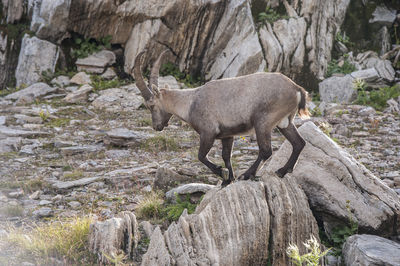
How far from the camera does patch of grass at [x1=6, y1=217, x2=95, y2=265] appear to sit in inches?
244

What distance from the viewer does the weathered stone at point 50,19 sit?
17984 millimetres

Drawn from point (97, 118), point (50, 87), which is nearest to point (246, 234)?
point (97, 118)

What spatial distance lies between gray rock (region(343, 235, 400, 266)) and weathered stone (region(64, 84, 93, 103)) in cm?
1311

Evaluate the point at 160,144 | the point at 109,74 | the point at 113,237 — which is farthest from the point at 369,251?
the point at 109,74

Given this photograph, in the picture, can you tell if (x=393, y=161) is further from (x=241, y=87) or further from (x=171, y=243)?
(x=171, y=243)

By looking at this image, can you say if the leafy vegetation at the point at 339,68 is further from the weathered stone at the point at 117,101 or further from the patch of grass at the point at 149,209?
the patch of grass at the point at 149,209

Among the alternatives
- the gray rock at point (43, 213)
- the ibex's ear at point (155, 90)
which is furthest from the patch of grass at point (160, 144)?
the gray rock at point (43, 213)

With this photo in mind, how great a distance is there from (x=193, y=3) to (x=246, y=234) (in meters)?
14.8

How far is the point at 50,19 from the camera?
59.4 feet

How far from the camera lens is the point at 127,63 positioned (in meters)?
19.0

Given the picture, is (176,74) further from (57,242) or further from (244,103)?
(57,242)

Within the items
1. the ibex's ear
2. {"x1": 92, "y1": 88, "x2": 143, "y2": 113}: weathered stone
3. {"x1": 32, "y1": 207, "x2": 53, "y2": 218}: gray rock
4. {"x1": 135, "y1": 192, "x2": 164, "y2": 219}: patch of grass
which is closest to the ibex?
the ibex's ear

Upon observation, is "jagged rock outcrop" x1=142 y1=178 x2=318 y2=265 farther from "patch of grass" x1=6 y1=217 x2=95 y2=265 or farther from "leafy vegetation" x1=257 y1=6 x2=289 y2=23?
"leafy vegetation" x1=257 y1=6 x2=289 y2=23

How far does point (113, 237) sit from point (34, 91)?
12673 millimetres
